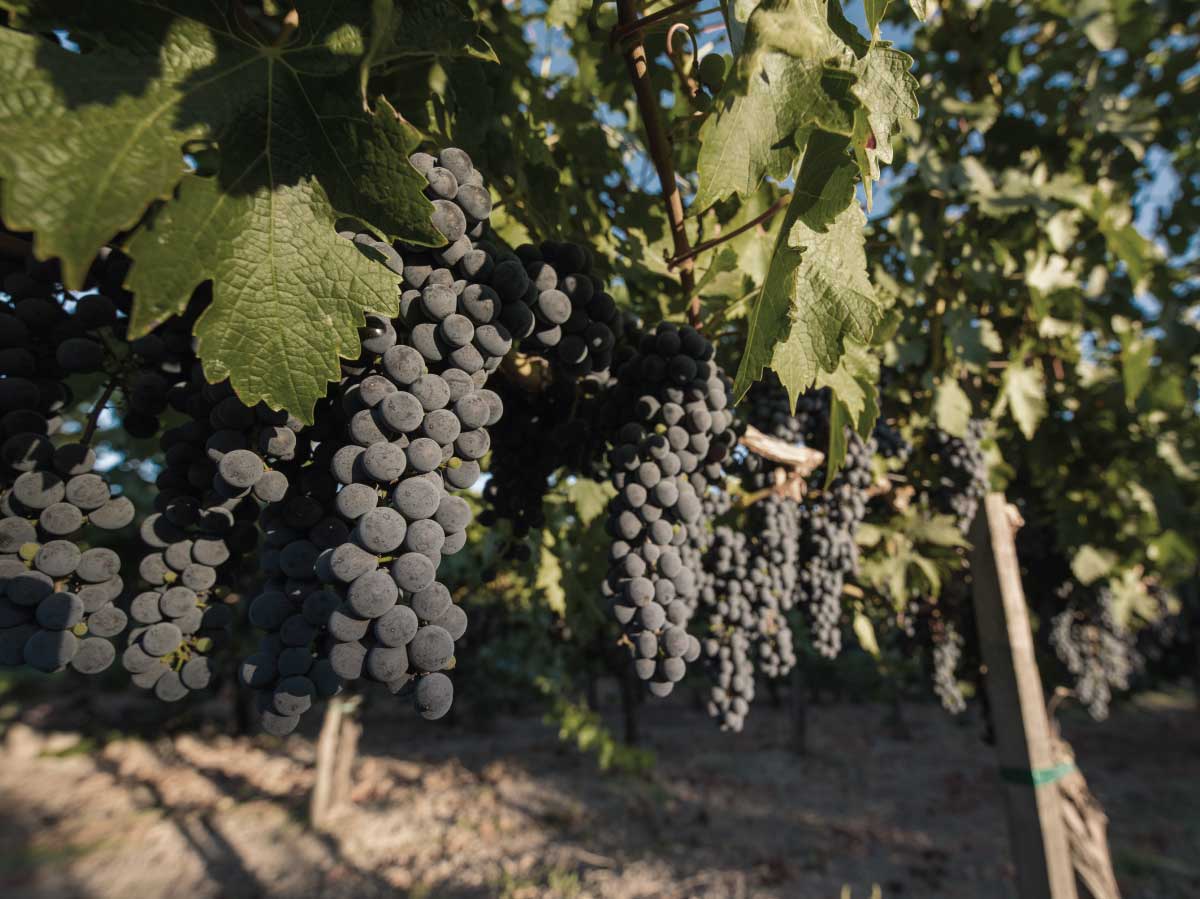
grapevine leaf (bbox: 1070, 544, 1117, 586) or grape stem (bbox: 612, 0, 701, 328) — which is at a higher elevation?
grapevine leaf (bbox: 1070, 544, 1117, 586)

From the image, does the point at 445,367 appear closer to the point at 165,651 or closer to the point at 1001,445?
the point at 165,651

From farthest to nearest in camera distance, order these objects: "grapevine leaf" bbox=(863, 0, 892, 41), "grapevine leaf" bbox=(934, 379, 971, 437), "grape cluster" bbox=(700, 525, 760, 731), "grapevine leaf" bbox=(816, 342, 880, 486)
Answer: "grapevine leaf" bbox=(934, 379, 971, 437), "grape cluster" bbox=(700, 525, 760, 731), "grapevine leaf" bbox=(816, 342, 880, 486), "grapevine leaf" bbox=(863, 0, 892, 41)

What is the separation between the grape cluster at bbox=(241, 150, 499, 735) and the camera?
0.83 m

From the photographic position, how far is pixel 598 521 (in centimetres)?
244

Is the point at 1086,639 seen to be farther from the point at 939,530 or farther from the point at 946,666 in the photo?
the point at 939,530

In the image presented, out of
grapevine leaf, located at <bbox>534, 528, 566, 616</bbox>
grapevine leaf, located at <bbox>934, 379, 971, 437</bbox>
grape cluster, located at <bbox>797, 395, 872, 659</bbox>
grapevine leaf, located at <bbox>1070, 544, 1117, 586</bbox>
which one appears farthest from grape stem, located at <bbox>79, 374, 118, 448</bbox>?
grapevine leaf, located at <bbox>1070, 544, 1117, 586</bbox>

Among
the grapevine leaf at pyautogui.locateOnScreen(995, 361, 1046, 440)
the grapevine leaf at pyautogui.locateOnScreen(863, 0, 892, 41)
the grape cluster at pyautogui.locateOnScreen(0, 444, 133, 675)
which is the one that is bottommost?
the grape cluster at pyautogui.locateOnScreen(0, 444, 133, 675)

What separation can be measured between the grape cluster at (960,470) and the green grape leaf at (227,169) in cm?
271

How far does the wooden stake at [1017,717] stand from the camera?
9.30 feet

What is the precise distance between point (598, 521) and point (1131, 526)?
3.65m

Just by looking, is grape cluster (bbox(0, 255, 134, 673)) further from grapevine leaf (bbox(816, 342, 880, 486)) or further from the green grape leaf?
grapevine leaf (bbox(816, 342, 880, 486))

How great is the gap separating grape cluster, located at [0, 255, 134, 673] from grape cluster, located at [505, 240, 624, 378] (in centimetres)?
67

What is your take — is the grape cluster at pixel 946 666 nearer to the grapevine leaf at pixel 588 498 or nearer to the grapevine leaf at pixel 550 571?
the grapevine leaf at pixel 550 571

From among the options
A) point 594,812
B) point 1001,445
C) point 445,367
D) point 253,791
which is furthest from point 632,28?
point 253,791
